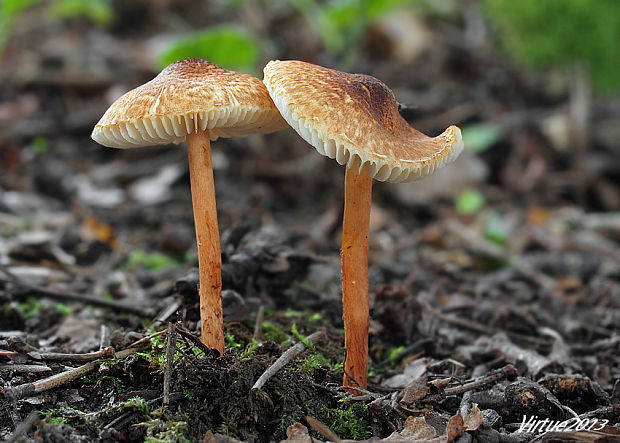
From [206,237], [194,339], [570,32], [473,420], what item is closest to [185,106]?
[206,237]

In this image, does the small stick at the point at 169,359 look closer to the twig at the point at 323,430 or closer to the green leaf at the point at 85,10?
the twig at the point at 323,430

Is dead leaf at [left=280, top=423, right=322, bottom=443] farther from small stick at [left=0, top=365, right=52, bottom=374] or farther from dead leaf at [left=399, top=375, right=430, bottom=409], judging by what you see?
small stick at [left=0, top=365, right=52, bottom=374]

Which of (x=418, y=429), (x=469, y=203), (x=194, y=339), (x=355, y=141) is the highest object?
(x=355, y=141)

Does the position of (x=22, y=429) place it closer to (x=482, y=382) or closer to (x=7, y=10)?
(x=482, y=382)

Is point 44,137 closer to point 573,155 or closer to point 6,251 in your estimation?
point 6,251

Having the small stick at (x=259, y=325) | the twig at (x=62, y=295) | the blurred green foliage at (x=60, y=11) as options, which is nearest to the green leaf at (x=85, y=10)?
the blurred green foliage at (x=60, y=11)

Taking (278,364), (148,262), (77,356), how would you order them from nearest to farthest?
(278,364) → (77,356) → (148,262)
